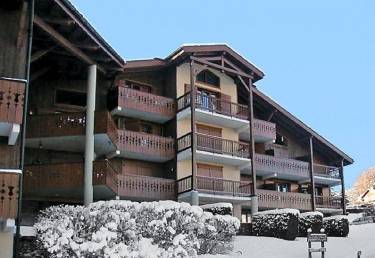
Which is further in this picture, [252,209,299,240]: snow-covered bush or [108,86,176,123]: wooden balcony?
[108,86,176,123]: wooden balcony

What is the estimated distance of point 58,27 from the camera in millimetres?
24641

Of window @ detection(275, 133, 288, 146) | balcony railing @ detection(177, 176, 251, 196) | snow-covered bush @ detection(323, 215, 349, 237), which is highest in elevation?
window @ detection(275, 133, 288, 146)

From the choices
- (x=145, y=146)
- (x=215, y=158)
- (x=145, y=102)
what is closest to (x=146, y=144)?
(x=145, y=146)

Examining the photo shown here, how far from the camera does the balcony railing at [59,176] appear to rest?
25578 millimetres

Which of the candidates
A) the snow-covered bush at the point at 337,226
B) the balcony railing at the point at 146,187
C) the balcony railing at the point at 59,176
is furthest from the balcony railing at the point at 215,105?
the balcony railing at the point at 59,176

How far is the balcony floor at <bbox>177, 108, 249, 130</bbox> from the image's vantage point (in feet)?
113

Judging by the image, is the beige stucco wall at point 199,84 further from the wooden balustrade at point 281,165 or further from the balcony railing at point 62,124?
the balcony railing at point 62,124

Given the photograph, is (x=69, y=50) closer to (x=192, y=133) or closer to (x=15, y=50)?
(x=15, y=50)

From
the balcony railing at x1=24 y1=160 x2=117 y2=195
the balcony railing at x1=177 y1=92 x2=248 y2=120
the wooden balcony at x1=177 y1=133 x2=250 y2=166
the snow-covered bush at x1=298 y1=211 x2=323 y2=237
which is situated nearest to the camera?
the balcony railing at x1=24 y1=160 x2=117 y2=195

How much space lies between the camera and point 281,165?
40.0 metres

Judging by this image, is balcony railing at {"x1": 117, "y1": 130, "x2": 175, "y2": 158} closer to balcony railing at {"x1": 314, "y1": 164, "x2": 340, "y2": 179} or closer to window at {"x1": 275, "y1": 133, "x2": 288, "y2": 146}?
window at {"x1": 275, "y1": 133, "x2": 288, "y2": 146}

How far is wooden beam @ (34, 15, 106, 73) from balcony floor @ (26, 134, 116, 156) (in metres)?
3.53

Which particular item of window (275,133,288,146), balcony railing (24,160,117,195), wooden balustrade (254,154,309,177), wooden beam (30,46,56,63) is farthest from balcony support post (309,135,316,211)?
wooden beam (30,46,56,63)

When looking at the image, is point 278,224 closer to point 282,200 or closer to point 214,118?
point 282,200
